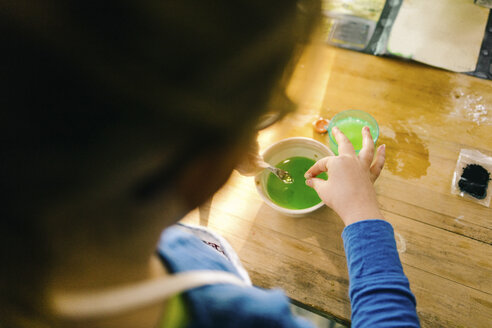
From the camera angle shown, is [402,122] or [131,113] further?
[402,122]

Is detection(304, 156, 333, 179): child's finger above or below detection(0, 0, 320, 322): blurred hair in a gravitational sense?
below

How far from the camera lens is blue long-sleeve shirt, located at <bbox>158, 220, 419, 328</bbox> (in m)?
0.45

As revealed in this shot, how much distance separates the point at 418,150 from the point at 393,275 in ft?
1.32

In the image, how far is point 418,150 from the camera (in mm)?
849

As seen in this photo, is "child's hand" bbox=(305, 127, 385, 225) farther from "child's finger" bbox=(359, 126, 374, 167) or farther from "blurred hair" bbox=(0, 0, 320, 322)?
"blurred hair" bbox=(0, 0, 320, 322)

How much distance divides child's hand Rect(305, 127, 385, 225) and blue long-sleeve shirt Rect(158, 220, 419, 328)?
3 centimetres

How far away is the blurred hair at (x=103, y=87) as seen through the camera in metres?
0.21

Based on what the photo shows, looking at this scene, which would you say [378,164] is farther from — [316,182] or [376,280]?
[376,280]

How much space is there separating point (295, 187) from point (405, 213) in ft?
0.95

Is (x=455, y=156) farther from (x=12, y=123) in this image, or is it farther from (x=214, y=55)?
(x=12, y=123)

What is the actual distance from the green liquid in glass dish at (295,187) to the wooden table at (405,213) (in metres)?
0.05

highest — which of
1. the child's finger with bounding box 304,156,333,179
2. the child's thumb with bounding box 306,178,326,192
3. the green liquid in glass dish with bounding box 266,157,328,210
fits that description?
the child's finger with bounding box 304,156,333,179

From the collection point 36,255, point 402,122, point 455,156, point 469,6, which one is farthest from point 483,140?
point 36,255

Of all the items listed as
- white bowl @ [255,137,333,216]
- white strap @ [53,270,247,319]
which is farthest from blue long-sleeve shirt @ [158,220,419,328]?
white bowl @ [255,137,333,216]
